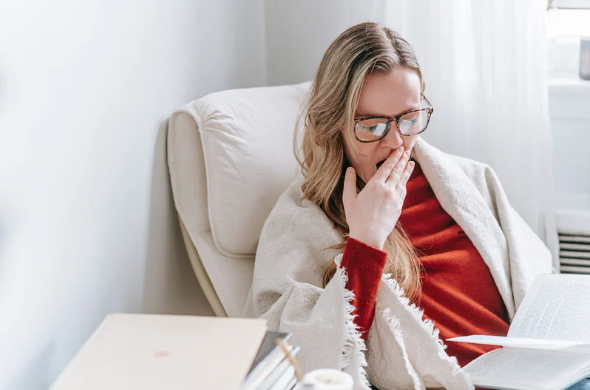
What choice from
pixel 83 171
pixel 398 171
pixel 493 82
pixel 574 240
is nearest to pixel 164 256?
pixel 83 171

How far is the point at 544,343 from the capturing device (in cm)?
117

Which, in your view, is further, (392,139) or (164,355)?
(392,139)

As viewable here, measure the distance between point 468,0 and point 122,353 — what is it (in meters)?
1.40

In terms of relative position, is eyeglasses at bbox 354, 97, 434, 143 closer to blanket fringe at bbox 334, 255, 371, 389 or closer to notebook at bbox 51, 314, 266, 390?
blanket fringe at bbox 334, 255, 371, 389

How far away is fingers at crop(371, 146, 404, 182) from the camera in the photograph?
1.34 meters

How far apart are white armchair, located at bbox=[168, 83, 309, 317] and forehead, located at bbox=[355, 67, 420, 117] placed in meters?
0.29

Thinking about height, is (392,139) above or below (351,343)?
above

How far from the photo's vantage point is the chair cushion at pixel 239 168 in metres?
1.50

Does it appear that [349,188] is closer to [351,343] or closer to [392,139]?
[392,139]

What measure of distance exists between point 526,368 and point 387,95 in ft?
1.68

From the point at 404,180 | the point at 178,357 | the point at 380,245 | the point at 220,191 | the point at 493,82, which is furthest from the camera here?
the point at 493,82

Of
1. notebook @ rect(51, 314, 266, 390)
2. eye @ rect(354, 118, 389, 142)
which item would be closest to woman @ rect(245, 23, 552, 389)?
eye @ rect(354, 118, 389, 142)

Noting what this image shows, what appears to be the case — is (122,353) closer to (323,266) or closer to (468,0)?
(323,266)

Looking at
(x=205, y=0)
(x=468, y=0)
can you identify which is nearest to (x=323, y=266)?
(x=205, y=0)
